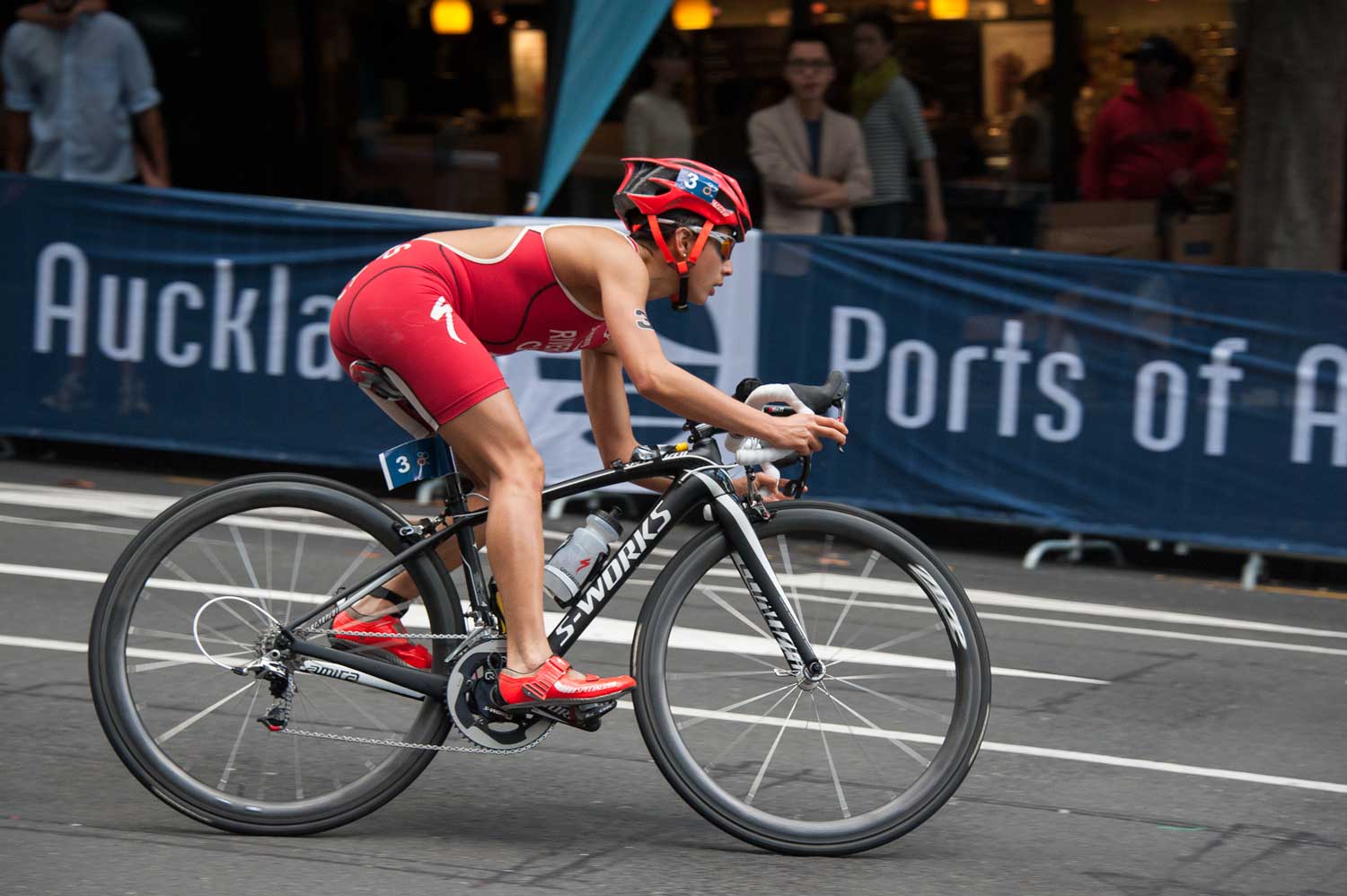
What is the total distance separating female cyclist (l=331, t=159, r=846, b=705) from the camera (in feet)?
14.5

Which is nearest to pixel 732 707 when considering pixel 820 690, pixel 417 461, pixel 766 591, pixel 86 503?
pixel 820 690

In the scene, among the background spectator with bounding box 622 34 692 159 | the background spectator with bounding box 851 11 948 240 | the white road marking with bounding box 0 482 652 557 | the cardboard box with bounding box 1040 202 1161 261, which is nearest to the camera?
the white road marking with bounding box 0 482 652 557

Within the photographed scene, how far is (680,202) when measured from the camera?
14.8 feet

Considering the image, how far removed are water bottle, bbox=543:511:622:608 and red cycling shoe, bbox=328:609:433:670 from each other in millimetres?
392

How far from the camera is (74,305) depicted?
10242 mm

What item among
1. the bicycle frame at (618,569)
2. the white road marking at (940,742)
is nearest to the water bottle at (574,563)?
the bicycle frame at (618,569)

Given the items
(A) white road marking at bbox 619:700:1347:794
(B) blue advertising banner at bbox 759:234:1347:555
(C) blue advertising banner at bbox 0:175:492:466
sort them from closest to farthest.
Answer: (A) white road marking at bbox 619:700:1347:794
(B) blue advertising banner at bbox 759:234:1347:555
(C) blue advertising banner at bbox 0:175:492:466

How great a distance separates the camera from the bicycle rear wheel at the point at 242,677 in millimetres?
4543

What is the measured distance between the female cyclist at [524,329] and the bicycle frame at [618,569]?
52 mm

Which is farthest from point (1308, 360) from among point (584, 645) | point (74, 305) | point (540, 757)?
point (74, 305)

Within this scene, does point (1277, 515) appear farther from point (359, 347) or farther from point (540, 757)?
point (359, 347)

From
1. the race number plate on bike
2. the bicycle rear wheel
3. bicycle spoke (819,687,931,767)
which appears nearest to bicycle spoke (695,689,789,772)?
bicycle spoke (819,687,931,767)

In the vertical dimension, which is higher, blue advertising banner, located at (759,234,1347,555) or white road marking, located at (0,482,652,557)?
blue advertising banner, located at (759,234,1347,555)

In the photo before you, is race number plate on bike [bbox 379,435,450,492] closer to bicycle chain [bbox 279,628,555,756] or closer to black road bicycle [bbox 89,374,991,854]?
black road bicycle [bbox 89,374,991,854]
